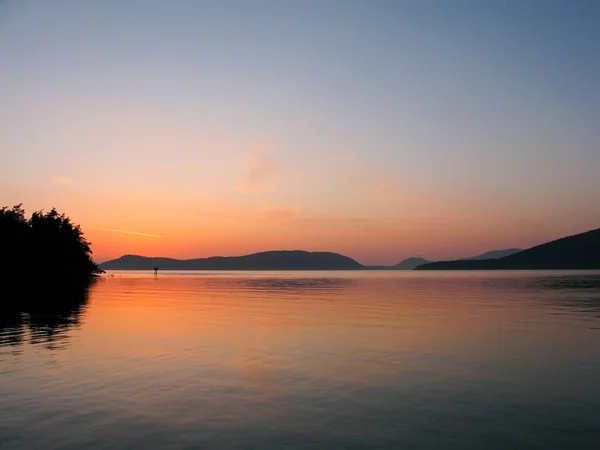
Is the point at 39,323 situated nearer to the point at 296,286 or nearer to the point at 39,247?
the point at 296,286

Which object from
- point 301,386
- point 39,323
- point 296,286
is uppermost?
point 296,286

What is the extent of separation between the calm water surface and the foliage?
7450cm

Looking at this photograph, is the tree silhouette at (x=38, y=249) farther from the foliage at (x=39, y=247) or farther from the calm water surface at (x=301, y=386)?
the calm water surface at (x=301, y=386)

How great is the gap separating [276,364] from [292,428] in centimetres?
969

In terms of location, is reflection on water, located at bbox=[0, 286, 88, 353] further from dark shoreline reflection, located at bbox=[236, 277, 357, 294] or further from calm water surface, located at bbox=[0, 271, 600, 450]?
dark shoreline reflection, located at bbox=[236, 277, 357, 294]

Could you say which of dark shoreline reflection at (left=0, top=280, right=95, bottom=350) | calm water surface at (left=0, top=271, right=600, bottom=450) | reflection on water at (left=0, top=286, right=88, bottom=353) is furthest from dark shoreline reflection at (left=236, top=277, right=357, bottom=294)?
calm water surface at (left=0, top=271, right=600, bottom=450)

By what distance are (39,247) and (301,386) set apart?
119 meters

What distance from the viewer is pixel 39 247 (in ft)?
394

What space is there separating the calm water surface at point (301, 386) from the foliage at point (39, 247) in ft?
244

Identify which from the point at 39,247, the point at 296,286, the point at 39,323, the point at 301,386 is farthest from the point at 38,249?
the point at 301,386

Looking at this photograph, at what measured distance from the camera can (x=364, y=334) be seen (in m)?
33.9

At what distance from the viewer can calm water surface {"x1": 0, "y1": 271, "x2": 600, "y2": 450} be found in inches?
548

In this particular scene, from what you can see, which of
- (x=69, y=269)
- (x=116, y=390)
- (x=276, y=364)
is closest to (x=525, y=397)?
(x=276, y=364)

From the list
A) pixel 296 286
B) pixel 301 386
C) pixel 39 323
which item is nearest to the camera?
pixel 301 386
